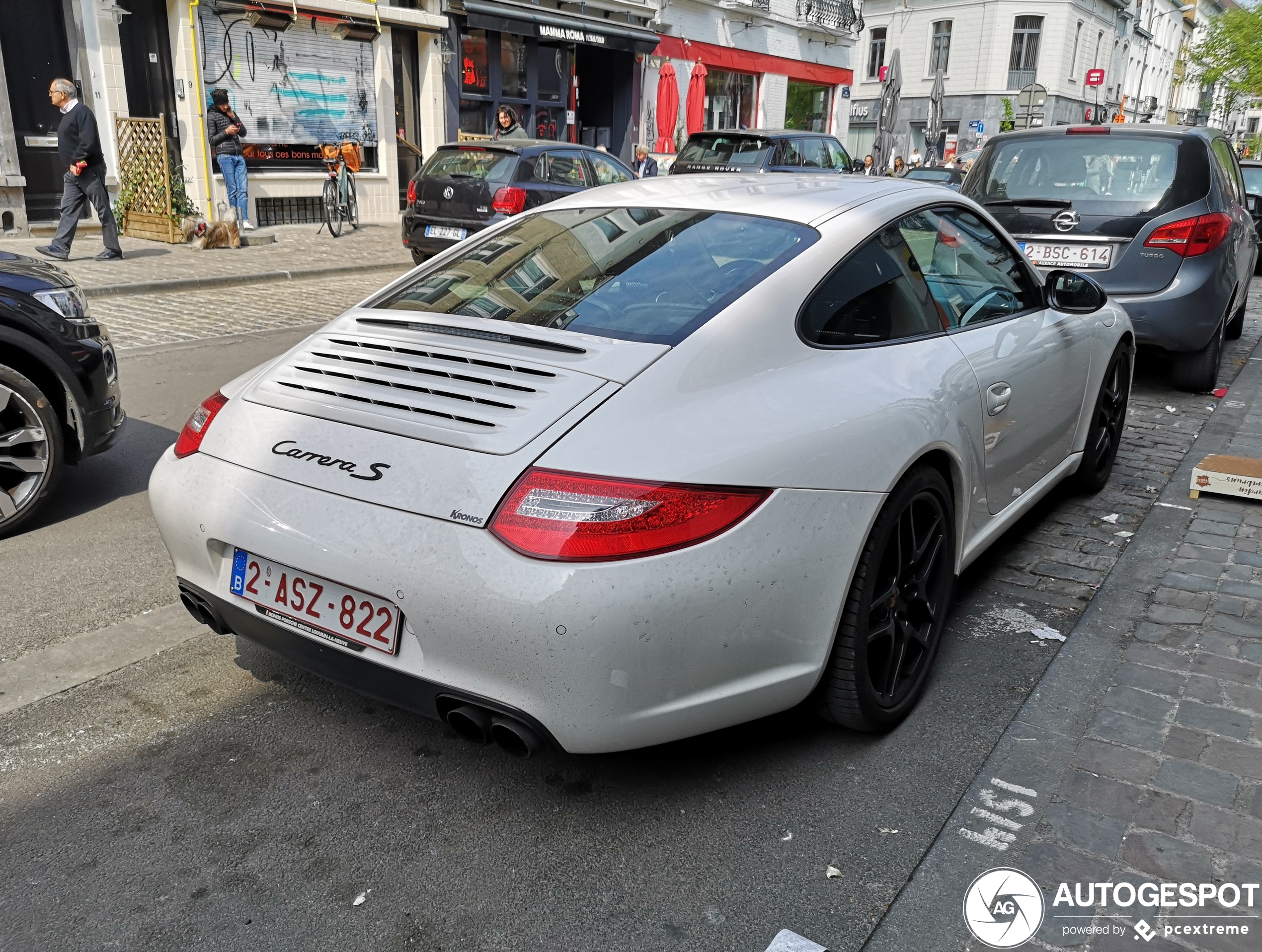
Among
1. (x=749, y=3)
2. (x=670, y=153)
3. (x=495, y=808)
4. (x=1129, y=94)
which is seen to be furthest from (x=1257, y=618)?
(x=1129, y=94)

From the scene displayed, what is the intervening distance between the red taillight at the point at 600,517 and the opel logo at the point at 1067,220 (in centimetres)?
538

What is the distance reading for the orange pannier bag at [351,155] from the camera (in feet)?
58.6

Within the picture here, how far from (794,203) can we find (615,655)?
65.3 inches

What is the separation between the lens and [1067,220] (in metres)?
6.66

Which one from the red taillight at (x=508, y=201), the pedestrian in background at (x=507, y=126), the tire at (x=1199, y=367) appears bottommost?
the tire at (x=1199, y=367)

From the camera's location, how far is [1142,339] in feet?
22.3

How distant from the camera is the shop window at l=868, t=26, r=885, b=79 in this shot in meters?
52.4

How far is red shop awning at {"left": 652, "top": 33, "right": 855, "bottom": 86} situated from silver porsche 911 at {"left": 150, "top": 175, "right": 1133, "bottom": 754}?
24.6 meters

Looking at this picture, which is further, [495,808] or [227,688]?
[227,688]

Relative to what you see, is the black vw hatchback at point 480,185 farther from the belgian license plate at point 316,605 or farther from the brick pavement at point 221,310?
the belgian license plate at point 316,605

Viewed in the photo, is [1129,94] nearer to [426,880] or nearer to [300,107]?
[300,107]

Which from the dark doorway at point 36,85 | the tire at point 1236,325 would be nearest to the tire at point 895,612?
the tire at point 1236,325

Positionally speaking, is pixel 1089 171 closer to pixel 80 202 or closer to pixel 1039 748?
pixel 1039 748

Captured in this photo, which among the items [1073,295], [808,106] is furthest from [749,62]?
[1073,295]
